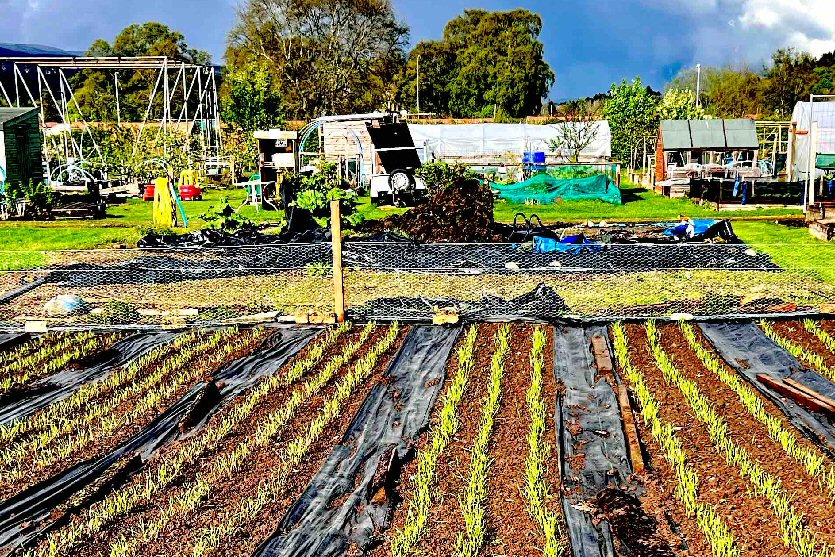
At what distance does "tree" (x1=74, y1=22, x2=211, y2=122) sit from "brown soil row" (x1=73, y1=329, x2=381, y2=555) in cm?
4787

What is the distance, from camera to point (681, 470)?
193 inches

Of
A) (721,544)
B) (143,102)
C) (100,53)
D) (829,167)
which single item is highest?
(100,53)

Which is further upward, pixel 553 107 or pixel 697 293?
pixel 553 107

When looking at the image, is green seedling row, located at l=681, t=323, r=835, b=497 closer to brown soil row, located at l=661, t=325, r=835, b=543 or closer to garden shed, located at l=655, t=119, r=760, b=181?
brown soil row, located at l=661, t=325, r=835, b=543

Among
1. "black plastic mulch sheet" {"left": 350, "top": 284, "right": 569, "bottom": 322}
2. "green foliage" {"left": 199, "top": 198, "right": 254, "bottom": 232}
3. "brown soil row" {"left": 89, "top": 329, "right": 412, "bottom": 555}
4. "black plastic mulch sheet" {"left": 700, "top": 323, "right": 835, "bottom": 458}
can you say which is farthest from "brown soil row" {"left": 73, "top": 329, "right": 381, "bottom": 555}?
"green foliage" {"left": 199, "top": 198, "right": 254, "bottom": 232}

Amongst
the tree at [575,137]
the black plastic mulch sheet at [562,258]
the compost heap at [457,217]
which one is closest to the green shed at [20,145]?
the compost heap at [457,217]

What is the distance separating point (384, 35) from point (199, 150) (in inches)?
953

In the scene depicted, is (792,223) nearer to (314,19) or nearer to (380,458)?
(380,458)

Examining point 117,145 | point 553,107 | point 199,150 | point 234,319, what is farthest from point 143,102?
point 234,319

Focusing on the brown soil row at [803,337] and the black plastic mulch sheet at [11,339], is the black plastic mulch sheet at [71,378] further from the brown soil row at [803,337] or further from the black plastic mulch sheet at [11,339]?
the brown soil row at [803,337]

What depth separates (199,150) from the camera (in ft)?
116

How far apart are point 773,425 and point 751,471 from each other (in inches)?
32.2

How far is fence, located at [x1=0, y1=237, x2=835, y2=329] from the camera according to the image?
907 cm

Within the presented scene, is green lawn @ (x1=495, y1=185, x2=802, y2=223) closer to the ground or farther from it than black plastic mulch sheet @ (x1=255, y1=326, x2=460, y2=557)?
farther from it
